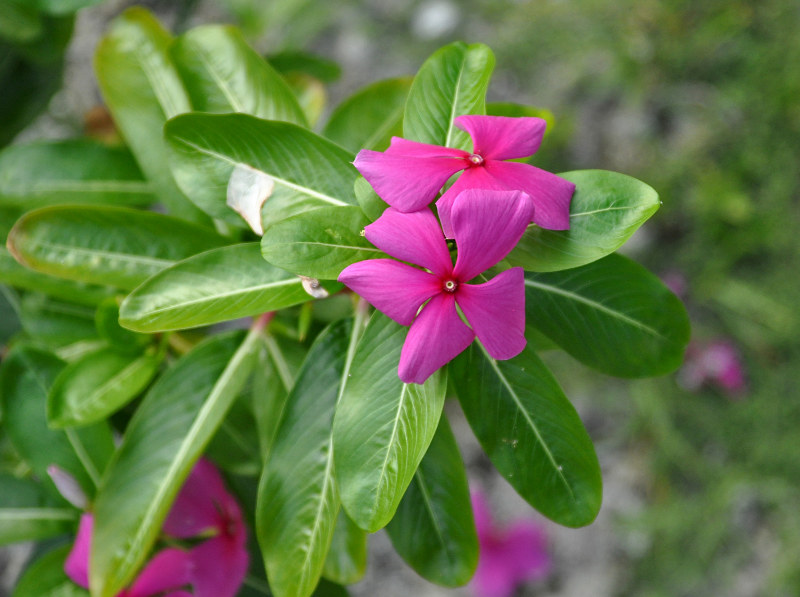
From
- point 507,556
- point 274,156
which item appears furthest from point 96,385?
point 507,556

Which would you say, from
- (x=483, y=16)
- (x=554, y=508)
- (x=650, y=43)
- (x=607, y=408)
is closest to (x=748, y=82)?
(x=650, y=43)

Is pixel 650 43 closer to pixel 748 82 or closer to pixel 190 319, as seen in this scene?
pixel 748 82

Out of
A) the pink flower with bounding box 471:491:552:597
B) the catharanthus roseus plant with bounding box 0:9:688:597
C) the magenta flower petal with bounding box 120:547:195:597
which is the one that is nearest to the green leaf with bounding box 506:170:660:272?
the catharanthus roseus plant with bounding box 0:9:688:597

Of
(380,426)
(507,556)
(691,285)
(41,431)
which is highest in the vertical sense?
(380,426)

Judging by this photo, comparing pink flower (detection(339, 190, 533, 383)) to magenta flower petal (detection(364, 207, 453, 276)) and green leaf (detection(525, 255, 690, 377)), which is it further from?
green leaf (detection(525, 255, 690, 377))

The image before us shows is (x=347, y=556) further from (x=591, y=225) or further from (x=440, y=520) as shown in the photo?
(x=591, y=225)

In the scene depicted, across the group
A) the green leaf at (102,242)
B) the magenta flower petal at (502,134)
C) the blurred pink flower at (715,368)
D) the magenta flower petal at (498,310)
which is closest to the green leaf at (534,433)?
the magenta flower petal at (498,310)
